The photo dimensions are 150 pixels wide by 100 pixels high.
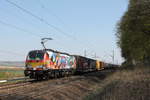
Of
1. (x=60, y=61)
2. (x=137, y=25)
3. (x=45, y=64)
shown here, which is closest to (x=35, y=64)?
(x=45, y=64)

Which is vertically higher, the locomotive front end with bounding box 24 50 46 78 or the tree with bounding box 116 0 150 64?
the tree with bounding box 116 0 150 64

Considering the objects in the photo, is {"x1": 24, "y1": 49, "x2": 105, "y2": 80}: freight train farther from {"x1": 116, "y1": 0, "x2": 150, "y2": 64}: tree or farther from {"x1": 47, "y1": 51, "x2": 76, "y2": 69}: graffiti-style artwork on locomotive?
{"x1": 116, "y1": 0, "x2": 150, "y2": 64}: tree

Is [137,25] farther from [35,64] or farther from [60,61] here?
[35,64]

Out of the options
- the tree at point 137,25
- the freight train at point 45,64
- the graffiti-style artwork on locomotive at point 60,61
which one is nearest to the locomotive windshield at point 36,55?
the freight train at point 45,64

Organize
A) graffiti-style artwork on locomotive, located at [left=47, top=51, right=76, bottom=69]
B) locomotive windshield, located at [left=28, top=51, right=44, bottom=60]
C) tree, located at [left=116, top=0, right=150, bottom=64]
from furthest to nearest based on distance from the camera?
graffiti-style artwork on locomotive, located at [left=47, top=51, right=76, bottom=69] → tree, located at [left=116, top=0, right=150, bottom=64] → locomotive windshield, located at [left=28, top=51, right=44, bottom=60]

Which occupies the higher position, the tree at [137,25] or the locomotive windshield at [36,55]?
the tree at [137,25]

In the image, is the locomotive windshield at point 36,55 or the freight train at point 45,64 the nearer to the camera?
the freight train at point 45,64

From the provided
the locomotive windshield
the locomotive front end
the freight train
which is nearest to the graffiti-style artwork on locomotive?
the freight train

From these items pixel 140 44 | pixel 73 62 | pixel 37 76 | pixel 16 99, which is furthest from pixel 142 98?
pixel 73 62

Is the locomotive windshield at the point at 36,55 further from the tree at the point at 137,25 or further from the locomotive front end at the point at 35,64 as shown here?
the tree at the point at 137,25

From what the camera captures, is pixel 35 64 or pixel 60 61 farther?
pixel 60 61

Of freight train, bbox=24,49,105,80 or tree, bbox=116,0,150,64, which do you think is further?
tree, bbox=116,0,150,64

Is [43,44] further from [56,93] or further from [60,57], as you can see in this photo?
[56,93]

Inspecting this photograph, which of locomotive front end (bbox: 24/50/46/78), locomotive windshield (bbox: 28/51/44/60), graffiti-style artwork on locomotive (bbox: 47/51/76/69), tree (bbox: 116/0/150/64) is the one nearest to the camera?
locomotive front end (bbox: 24/50/46/78)
